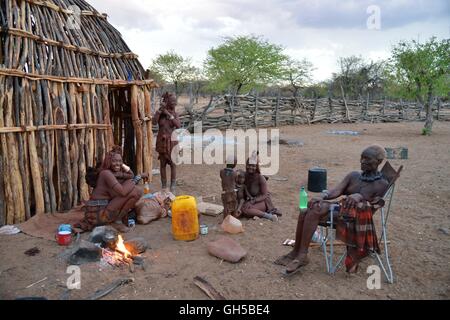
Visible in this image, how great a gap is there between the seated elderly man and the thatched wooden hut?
3.50 metres

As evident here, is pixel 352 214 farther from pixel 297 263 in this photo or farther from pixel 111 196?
pixel 111 196

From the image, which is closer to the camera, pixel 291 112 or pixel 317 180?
pixel 317 180

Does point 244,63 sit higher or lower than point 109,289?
higher

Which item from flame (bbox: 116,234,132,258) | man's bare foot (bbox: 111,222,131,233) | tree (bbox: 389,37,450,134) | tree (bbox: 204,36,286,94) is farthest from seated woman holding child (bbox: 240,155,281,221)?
tree (bbox: 204,36,286,94)

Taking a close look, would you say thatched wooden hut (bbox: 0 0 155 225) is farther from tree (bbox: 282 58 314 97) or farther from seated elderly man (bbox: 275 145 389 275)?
tree (bbox: 282 58 314 97)

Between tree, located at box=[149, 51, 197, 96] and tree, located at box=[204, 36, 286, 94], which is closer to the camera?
tree, located at box=[204, 36, 286, 94]

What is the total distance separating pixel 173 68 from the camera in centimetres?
3133

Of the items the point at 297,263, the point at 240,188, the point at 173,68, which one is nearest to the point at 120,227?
the point at 240,188

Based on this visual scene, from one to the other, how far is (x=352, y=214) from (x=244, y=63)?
1939cm

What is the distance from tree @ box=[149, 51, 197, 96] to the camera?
101ft

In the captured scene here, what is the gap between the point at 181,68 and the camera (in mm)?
31484

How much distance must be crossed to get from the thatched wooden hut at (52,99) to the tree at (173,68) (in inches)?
984

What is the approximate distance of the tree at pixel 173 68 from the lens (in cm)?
3084
